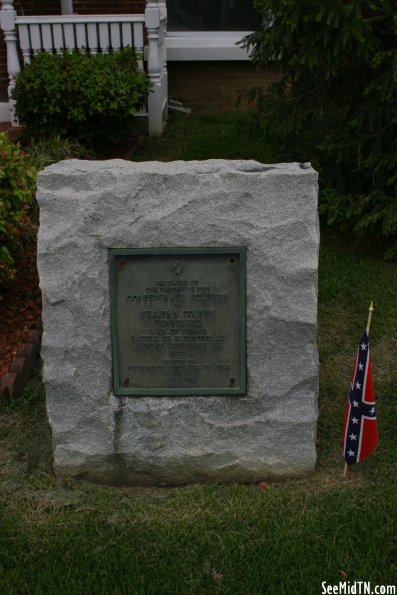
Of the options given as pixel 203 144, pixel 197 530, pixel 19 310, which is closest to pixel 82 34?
pixel 203 144

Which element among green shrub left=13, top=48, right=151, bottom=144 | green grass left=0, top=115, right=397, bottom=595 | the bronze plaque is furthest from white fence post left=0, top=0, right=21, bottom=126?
the bronze plaque

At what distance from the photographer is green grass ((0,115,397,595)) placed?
360 centimetres

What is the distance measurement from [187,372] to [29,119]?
5710 millimetres

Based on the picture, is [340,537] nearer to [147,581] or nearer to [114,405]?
[147,581]

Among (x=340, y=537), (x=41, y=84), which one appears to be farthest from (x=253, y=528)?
(x=41, y=84)

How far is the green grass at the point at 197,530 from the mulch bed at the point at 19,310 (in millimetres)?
826

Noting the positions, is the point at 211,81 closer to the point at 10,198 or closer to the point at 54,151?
the point at 54,151

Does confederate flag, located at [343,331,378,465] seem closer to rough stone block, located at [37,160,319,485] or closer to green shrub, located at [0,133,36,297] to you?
rough stone block, located at [37,160,319,485]

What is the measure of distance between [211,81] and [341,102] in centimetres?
479

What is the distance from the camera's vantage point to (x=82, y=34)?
968 cm

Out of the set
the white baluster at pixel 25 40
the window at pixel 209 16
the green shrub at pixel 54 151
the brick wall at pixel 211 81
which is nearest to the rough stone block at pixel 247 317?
the green shrub at pixel 54 151

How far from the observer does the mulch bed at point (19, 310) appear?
540 cm

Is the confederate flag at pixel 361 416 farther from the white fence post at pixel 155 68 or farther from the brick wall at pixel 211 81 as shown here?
the brick wall at pixel 211 81

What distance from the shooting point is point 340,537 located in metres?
3.78
